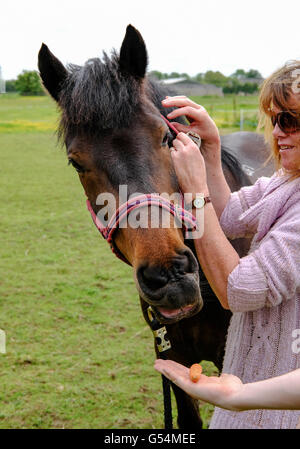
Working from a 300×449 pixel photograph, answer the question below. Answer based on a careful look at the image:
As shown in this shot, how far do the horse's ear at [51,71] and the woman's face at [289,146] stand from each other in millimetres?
1093

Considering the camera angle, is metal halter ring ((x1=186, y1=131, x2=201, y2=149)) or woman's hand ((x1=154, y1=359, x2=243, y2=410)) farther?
metal halter ring ((x1=186, y1=131, x2=201, y2=149))

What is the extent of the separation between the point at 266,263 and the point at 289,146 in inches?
20.6

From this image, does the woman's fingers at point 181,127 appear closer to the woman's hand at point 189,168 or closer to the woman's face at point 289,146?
the woman's hand at point 189,168

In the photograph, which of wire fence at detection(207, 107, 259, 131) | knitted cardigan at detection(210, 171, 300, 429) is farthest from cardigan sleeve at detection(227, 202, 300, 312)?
wire fence at detection(207, 107, 259, 131)

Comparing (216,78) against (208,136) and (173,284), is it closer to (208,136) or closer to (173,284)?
(208,136)

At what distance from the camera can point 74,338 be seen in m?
4.41

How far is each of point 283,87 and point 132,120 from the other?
671mm

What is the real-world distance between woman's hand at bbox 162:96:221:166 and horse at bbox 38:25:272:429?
0.32 feet

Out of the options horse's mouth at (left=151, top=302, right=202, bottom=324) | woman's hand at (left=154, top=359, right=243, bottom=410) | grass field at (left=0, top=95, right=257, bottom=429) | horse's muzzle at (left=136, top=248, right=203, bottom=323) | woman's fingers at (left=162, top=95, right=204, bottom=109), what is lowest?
grass field at (left=0, top=95, right=257, bottom=429)

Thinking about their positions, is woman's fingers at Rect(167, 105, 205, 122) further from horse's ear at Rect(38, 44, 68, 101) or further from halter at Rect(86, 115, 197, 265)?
horse's ear at Rect(38, 44, 68, 101)

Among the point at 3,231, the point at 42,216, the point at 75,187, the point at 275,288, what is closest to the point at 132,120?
the point at 275,288

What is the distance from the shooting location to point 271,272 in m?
1.51

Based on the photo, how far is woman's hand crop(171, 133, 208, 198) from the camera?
5.66 ft
